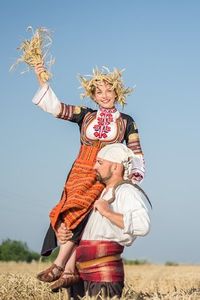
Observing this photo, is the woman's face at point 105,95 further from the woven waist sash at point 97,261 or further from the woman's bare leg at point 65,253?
the woven waist sash at point 97,261

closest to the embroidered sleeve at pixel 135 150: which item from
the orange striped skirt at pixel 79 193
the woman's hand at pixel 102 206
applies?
the orange striped skirt at pixel 79 193

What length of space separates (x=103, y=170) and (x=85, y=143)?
1.98 ft

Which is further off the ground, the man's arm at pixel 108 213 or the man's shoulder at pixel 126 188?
the man's shoulder at pixel 126 188

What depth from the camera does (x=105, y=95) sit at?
19.2 ft

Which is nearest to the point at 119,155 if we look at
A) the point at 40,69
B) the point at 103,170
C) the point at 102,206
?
the point at 103,170

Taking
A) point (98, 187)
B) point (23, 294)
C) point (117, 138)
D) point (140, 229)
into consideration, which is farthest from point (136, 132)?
point (23, 294)

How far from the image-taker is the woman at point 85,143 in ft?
17.9

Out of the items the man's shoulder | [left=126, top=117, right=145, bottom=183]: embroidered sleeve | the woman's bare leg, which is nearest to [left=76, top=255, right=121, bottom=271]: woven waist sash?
the woman's bare leg

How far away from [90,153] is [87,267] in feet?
2.88

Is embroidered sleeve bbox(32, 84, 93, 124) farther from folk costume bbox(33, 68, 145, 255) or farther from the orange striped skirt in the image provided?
the orange striped skirt

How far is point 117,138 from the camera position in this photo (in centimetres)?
577

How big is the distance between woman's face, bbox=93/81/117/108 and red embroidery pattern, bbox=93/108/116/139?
6 centimetres

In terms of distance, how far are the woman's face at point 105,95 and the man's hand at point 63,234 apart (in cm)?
100

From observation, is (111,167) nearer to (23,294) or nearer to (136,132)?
(136,132)
